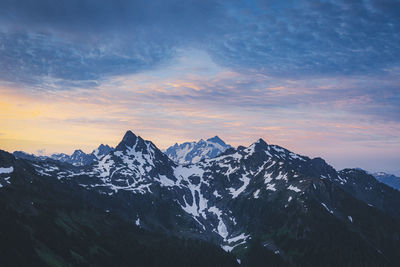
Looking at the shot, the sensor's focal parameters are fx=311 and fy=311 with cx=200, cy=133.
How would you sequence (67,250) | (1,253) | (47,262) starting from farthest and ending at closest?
1. (67,250)
2. (47,262)
3. (1,253)

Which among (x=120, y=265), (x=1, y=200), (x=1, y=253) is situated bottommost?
(x=120, y=265)

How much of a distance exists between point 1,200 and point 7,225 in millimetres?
35713

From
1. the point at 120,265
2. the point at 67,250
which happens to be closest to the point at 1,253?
the point at 67,250

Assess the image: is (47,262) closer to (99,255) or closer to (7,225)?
(7,225)

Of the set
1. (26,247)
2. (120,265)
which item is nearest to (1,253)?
(26,247)

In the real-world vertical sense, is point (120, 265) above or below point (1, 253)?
below

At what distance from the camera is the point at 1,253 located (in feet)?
439

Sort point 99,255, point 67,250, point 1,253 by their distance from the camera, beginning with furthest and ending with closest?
point 99,255 < point 67,250 < point 1,253

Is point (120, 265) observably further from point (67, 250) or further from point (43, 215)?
point (43, 215)

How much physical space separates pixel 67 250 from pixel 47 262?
2529 centimetres

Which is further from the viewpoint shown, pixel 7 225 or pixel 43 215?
pixel 43 215

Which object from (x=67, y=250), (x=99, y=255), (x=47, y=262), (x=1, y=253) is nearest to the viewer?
→ (x=1, y=253)

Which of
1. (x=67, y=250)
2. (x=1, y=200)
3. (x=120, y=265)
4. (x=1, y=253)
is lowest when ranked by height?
(x=120, y=265)

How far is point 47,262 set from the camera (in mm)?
→ 149500
